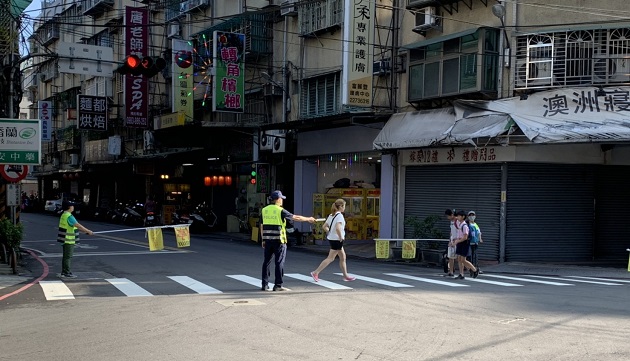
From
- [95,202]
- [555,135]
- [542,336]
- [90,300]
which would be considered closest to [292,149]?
[555,135]

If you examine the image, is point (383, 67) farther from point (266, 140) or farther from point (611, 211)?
point (611, 211)

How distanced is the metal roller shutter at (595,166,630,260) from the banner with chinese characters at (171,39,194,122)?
68.4ft

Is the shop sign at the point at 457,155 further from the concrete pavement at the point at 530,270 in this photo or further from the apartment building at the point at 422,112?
the concrete pavement at the point at 530,270

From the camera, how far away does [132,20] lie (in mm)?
39250

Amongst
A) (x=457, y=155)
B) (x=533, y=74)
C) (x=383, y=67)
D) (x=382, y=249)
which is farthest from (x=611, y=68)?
(x=382, y=249)

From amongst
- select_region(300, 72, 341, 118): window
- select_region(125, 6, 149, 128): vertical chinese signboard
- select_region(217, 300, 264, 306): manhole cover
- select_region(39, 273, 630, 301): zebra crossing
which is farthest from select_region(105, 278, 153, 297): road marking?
select_region(125, 6, 149, 128): vertical chinese signboard

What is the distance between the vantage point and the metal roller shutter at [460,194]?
22422 millimetres

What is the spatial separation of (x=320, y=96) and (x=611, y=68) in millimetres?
13082

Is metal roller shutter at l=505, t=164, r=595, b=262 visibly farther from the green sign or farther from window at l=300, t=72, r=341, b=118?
the green sign

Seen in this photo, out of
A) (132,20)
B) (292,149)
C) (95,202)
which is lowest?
(95,202)

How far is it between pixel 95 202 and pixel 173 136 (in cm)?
2145

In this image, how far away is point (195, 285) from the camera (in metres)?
14.3

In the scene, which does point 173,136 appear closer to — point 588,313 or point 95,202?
point 95,202

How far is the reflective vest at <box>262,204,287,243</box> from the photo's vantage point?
13.1 m
